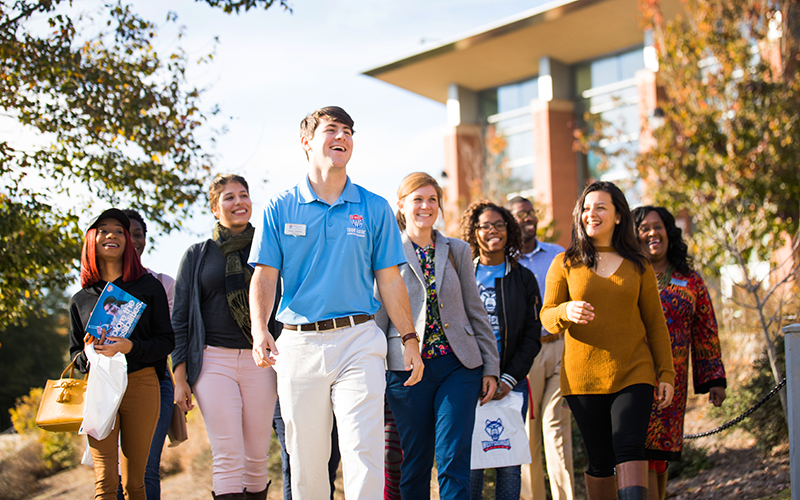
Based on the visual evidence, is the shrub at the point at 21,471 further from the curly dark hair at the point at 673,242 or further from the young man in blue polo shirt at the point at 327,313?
the curly dark hair at the point at 673,242

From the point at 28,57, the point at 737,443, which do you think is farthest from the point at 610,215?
the point at 28,57

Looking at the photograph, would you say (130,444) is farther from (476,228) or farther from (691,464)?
(691,464)

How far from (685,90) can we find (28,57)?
10.6 metres

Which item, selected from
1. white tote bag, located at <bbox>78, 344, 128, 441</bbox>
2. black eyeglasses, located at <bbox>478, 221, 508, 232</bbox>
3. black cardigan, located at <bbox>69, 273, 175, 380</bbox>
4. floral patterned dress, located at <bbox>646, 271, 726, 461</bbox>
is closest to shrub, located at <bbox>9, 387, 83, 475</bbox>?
black cardigan, located at <bbox>69, 273, 175, 380</bbox>

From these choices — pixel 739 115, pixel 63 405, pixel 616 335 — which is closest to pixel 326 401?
pixel 616 335

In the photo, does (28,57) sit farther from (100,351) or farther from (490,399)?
(490,399)

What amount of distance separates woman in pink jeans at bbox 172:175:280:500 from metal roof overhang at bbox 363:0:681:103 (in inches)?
840

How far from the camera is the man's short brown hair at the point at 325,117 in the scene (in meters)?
3.91

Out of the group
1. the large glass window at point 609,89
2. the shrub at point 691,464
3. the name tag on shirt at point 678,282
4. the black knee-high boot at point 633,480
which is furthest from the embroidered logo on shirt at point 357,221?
the large glass window at point 609,89

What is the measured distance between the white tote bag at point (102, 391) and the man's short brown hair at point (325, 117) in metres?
1.90

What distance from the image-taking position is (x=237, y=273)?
5004mm

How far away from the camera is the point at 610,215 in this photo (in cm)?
469

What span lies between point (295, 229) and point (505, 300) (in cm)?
218

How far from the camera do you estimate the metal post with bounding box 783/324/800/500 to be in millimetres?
4285
